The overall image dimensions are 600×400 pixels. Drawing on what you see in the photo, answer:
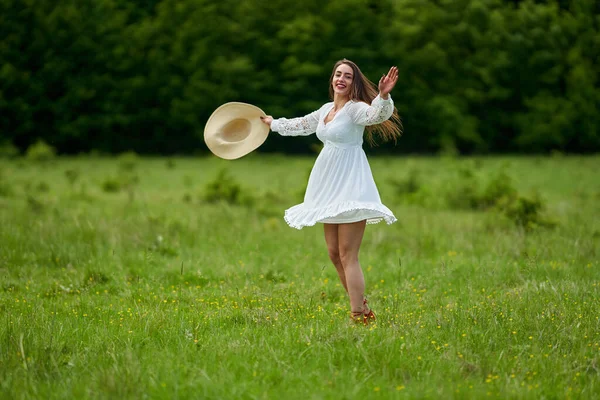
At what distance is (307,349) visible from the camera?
5.06 m

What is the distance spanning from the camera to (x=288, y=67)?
43.0m

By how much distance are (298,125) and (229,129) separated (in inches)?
29.3

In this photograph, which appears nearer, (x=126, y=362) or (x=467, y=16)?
(x=126, y=362)

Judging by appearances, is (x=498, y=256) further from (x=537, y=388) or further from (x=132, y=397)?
(x=132, y=397)

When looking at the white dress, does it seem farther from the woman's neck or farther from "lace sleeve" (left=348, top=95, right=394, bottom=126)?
the woman's neck

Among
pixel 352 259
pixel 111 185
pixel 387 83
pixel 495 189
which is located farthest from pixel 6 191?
pixel 387 83

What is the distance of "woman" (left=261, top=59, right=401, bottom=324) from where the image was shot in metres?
5.74

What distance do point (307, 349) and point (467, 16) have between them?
4260 centimetres

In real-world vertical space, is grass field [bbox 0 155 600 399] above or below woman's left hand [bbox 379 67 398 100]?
below

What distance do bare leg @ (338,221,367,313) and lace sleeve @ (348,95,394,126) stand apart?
2.72 ft

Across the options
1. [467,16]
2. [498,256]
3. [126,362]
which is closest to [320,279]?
[498,256]

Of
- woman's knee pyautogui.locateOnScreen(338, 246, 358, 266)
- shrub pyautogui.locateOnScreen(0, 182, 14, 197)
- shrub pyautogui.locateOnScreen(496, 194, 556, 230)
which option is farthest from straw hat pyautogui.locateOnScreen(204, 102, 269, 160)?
shrub pyautogui.locateOnScreen(0, 182, 14, 197)

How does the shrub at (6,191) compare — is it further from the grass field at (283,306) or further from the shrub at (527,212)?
the shrub at (527,212)

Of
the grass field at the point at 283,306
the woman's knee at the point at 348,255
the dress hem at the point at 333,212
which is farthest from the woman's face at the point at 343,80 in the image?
the grass field at the point at 283,306
